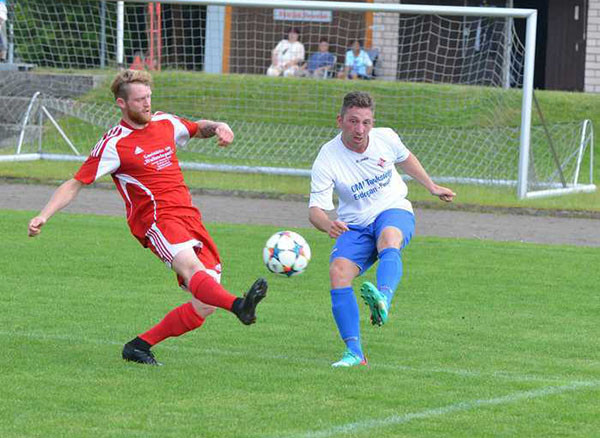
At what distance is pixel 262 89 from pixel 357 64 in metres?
1.79

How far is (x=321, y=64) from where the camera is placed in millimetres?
20172

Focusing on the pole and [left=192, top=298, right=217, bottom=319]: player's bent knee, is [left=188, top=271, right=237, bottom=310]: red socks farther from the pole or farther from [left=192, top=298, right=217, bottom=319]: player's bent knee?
the pole

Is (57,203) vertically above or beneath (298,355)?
above

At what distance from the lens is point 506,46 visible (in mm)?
18188

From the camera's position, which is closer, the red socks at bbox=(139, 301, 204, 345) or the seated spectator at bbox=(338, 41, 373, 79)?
the red socks at bbox=(139, 301, 204, 345)

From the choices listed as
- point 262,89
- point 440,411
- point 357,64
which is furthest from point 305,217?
point 440,411

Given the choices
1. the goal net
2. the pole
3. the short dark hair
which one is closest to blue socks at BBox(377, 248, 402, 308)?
the short dark hair

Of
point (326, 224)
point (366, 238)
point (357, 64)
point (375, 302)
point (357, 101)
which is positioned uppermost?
point (357, 101)

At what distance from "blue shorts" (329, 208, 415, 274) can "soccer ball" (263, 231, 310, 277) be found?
2.77ft

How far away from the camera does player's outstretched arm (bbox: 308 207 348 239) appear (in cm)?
732

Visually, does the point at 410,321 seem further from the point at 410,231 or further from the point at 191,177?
the point at 191,177

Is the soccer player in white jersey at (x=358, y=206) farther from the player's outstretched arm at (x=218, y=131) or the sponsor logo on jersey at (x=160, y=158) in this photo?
the sponsor logo on jersey at (x=160, y=158)

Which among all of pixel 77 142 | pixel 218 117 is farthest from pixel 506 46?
pixel 77 142

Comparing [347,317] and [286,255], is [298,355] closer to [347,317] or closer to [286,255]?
[347,317]
